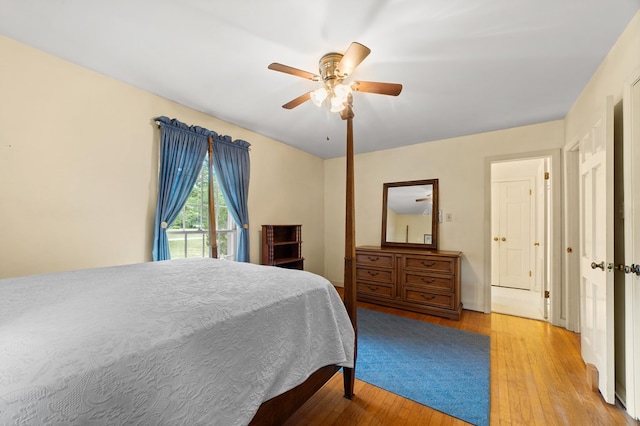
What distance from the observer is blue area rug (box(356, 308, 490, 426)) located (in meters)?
1.80

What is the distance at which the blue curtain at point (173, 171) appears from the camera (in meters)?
2.57

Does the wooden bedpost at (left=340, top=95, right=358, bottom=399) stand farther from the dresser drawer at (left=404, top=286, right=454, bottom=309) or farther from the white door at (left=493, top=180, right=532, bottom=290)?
the white door at (left=493, top=180, right=532, bottom=290)

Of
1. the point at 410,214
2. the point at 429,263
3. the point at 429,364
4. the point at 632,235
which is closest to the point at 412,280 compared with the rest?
the point at 429,263

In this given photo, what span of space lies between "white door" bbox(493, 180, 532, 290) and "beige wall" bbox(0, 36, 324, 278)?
17.1 ft

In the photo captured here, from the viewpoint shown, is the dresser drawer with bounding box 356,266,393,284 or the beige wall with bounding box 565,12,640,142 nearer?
the beige wall with bounding box 565,12,640,142

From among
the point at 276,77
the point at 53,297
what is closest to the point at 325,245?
the point at 276,77

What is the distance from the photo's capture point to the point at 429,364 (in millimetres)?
2256

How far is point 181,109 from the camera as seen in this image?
2.80 m

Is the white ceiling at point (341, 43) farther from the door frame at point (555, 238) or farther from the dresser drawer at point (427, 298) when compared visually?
the dresser drawer at point (427, 298)

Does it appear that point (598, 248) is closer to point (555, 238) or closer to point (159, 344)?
point (555, 238)

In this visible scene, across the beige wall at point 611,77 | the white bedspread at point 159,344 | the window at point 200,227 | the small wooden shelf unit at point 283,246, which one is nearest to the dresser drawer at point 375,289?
the small wooden shelf unit at point 283,246

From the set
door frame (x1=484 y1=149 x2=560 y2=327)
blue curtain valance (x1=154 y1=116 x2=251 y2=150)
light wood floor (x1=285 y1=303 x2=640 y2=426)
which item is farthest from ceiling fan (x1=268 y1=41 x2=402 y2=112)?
door frame (x1=484 y1=149 x2=560 y2=327)

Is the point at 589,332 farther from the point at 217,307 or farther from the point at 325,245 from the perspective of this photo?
the point at 325,245

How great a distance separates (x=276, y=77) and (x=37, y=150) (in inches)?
73.6
